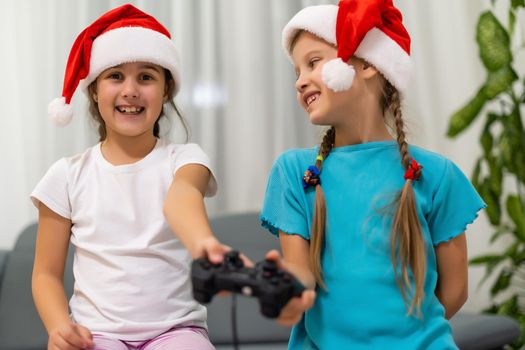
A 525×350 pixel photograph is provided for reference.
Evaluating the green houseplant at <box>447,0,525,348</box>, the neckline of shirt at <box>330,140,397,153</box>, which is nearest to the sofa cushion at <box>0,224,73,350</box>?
the neckline of shirt at <box>330,140,397,153</box>

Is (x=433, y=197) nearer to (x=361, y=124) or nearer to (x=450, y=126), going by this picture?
(x=361, y=124)

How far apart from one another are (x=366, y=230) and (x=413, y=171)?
0.44 feet

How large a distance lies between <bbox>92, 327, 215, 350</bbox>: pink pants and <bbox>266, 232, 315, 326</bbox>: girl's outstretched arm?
23 cm

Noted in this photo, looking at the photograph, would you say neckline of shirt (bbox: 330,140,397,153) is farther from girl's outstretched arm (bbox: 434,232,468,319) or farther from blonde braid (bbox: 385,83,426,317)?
girl's outstretched arm (bbox: 434,232,468,319)

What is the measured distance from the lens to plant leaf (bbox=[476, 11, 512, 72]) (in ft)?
7.77

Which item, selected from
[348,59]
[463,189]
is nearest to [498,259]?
[463,189]

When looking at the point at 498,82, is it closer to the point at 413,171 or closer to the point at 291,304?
the point at 413,171

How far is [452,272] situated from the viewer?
122cm

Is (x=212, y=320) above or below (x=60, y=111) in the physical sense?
below

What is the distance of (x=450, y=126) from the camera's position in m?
2.39

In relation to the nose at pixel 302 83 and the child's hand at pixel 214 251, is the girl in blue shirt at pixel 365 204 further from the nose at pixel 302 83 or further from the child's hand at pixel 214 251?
the child's hand at pixel 214 251

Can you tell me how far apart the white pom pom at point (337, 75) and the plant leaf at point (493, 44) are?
4.62 feet

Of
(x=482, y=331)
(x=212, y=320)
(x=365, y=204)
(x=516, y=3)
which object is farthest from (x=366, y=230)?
(x=516, y=3)

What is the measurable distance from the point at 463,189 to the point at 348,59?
32 cm
